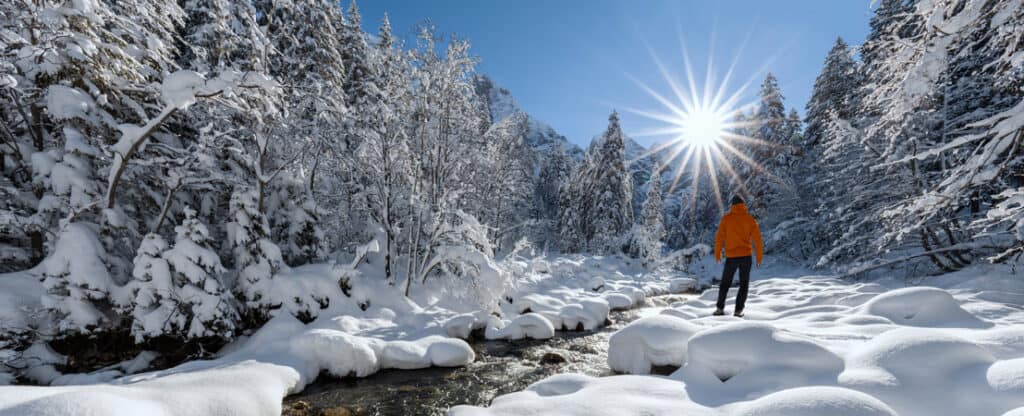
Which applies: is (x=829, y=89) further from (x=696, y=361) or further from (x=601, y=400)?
(x=601, y=400)

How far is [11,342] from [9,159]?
4.18 meters

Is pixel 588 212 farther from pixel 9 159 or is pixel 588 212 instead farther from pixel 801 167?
pixel 9 159

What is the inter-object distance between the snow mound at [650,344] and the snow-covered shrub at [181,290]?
7.06 meters

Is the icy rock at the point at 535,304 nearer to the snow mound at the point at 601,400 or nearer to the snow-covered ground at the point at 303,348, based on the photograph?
the snow-covered ground at the point at 303,348

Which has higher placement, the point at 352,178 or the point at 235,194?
the point at 352,178

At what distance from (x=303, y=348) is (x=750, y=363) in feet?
21.1

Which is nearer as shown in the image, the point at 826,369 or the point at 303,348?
the point at 826,369

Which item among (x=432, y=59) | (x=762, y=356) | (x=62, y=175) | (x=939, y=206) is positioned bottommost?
(x=762, y=356)

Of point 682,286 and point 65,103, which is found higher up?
point 65,103

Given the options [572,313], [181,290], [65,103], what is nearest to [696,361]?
[572,313]

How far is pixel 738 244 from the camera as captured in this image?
21.2ft

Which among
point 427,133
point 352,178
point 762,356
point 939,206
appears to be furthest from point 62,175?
point 939,206

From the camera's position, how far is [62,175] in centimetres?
655

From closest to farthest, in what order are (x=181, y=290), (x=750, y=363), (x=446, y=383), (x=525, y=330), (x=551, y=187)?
(x=750, y=363), (x=446, y=383), (x=181, y=290), (x=525, y=330), (x=551, y=187)
